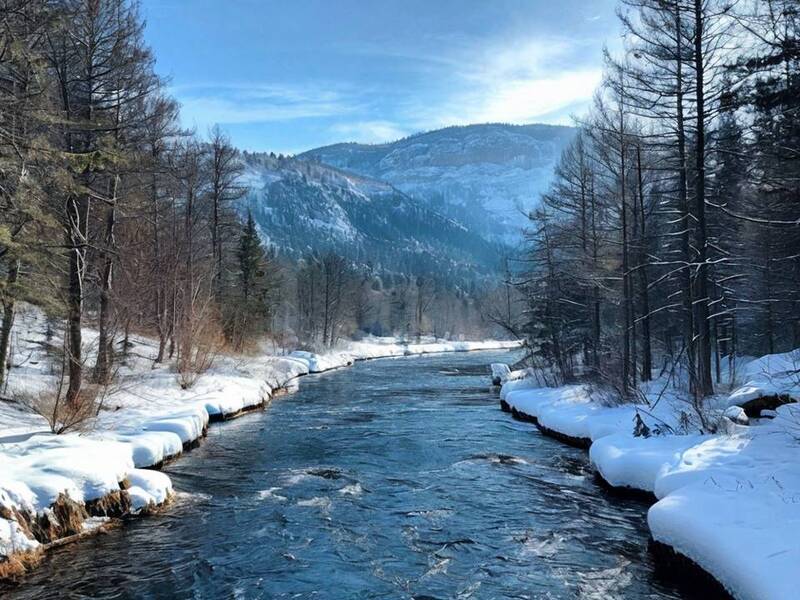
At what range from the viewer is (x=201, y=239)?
99.2 ft

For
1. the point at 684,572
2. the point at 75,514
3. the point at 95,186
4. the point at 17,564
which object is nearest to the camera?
the point at 684,572

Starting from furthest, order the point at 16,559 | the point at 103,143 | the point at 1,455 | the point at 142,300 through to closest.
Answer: the point at 142,300 < the point at 103,143 < the point at 1,455 < the point at 16,559

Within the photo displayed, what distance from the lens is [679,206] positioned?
17.4 m

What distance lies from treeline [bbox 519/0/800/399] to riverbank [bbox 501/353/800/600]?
196 centimetres

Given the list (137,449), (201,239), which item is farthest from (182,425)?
(201,239)

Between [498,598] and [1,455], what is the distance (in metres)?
7.66

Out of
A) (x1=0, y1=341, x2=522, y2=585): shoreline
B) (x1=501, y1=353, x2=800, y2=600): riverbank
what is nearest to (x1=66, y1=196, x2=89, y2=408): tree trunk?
(x1=0, y1=341, x2=522, y2=585): shoreline

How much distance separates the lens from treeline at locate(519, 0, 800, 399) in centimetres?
1352

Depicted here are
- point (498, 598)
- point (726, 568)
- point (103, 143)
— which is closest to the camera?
point (726, 568)

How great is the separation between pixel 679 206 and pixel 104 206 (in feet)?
56.3

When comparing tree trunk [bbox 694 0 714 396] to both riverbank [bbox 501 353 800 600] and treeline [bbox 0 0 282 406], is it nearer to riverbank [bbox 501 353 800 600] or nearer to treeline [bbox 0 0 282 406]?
riverbank [bbox 501 353 800 600]

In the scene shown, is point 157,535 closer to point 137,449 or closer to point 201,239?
point 137,449

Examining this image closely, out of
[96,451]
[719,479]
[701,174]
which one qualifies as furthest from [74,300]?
[701,174]

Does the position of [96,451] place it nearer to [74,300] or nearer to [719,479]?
[74,300]
